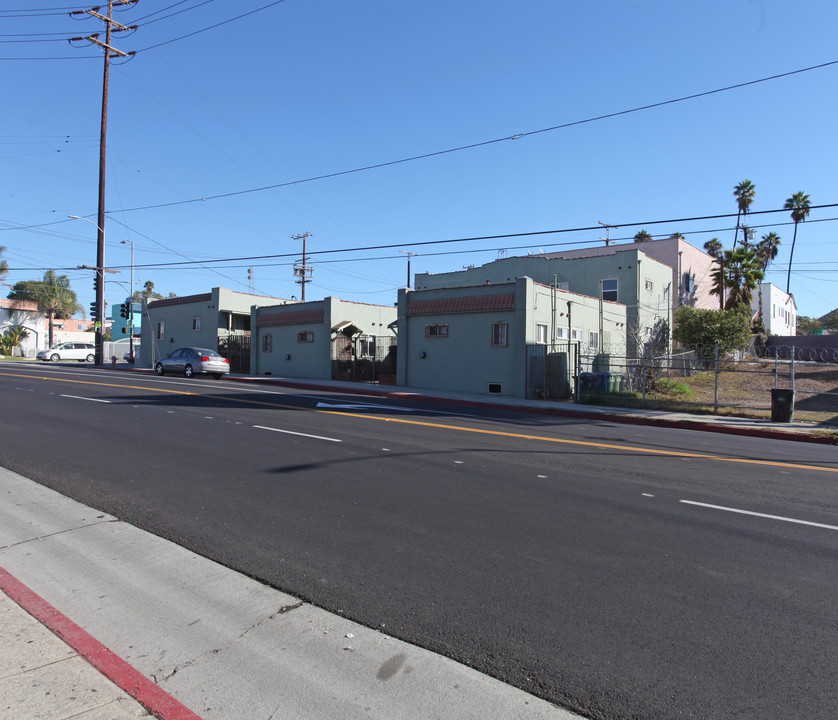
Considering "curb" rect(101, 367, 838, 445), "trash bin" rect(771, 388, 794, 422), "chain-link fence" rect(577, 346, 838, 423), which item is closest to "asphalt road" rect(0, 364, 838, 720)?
"curb" rect(101, 367, 838, 445)

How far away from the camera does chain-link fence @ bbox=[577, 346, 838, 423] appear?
16875mm

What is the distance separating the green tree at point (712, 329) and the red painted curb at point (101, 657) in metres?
36.5

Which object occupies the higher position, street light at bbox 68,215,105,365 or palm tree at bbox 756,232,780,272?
palm tree at bbox 756,232,780,272

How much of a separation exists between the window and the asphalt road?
12.3 m

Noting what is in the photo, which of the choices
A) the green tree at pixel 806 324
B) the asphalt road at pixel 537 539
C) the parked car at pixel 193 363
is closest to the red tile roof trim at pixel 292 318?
the parked car at pixel 193 363

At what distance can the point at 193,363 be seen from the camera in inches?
1224

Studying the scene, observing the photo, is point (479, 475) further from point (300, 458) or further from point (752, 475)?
point (752, 475)

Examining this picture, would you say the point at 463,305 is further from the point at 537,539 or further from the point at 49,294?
the point at 49,294

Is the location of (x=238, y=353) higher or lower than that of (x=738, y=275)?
lower

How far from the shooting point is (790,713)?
116 inches

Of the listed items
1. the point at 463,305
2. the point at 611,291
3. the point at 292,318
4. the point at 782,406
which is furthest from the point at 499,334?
the point at 611,291

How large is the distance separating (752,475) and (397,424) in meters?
7.12

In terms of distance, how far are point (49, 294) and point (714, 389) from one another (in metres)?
73.7

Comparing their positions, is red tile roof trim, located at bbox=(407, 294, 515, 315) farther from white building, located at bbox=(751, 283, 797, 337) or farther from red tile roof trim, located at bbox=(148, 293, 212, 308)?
white building, located at bbox=(751, 283, 797, 337)
